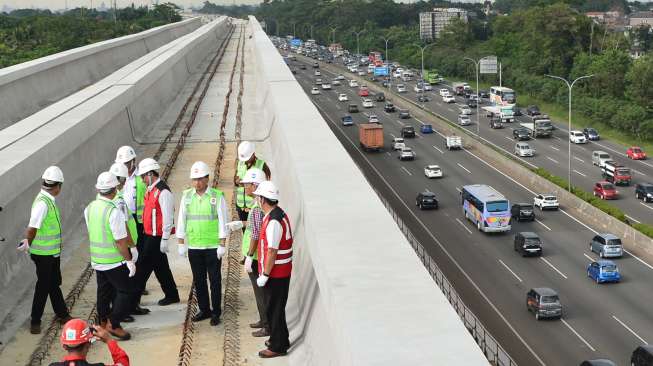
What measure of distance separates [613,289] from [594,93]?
60998 mm

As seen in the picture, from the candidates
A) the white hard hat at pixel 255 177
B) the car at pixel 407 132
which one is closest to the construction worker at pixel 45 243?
the white hard hat at pixel 255 177

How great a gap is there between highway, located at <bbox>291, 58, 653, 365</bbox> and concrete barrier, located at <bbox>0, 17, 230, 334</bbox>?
14.3m

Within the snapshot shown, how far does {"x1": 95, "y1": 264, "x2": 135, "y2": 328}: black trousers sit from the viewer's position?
9.01 m

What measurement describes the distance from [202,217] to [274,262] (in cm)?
133

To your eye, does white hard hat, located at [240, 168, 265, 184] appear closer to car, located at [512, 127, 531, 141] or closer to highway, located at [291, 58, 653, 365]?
highway, located at [291, 58, 653, 365]

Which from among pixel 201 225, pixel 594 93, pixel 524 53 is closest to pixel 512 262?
pixel 201 225

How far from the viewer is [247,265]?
8352mm

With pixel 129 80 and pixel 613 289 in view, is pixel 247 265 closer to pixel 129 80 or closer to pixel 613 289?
pixel 129 80

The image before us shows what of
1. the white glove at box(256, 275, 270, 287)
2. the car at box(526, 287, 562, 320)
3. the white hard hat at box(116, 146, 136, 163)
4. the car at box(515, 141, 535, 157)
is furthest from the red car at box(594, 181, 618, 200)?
the white glove at box(256, 275, 270, 287)

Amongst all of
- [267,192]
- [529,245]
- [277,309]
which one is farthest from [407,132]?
[267,192]

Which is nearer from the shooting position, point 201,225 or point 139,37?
point 201,225

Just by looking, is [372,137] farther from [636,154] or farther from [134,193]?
[134,193]

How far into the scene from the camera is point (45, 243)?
9430mm

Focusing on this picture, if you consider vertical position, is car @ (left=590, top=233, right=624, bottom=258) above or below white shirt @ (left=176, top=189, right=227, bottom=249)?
below
